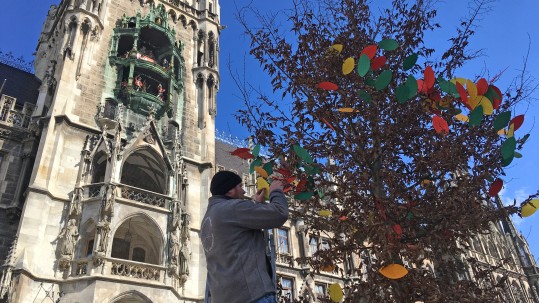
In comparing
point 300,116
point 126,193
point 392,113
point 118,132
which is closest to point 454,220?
point 392,113

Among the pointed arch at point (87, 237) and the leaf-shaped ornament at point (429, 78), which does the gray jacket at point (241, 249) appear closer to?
the leaf-shaped ornament at point (429, 78)

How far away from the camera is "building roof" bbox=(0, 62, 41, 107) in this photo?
68.0ft

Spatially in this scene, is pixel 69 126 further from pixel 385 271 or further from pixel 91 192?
pixel 385 271

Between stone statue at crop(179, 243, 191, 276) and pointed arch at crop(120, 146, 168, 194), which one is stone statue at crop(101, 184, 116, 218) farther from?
stone statue at crop(179, 243, 191, 276)

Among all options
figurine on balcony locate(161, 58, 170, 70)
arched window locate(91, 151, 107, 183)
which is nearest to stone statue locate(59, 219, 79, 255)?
arched window locate(91, 151, 107, 183)

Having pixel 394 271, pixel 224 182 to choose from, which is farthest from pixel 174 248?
pixel 224 182

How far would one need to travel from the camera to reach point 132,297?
1491 centimetres

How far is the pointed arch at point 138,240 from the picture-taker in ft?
54.7

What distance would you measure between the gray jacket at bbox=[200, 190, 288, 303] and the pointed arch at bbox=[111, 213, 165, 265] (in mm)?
13478

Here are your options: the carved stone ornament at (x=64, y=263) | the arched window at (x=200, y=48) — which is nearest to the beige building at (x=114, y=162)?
the carved stone ornament at (x=64, y=263)

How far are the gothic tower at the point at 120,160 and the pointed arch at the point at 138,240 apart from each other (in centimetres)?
6

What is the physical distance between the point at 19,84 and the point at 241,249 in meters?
22.9

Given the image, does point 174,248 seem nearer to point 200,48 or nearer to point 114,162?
point 114,162

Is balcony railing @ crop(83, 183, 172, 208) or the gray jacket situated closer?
the gray jacket
